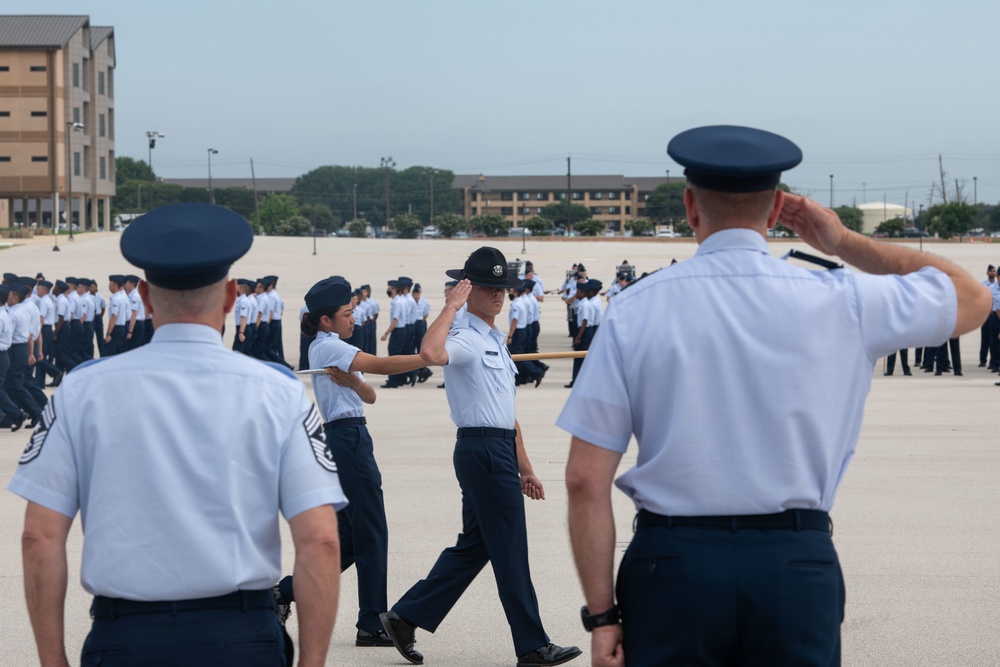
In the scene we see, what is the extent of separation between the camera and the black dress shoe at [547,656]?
5.72 m

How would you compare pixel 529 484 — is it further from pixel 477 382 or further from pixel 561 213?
pixel 561 213

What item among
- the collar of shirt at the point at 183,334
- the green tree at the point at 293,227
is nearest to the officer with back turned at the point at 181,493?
the collar of shirt at the point at 183,334

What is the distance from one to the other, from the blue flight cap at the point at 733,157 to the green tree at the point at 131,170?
16093cm

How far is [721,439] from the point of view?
2893 millimetres

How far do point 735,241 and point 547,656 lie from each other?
3228 millimetres

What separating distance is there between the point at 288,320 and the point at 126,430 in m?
36.5

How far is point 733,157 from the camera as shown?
2.99 meters

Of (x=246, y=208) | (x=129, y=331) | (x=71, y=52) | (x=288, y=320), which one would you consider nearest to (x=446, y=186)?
(x=246, y=208)

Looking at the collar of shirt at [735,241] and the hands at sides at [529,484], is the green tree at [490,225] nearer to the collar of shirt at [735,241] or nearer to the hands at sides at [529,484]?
the hands at sides at [529,484]

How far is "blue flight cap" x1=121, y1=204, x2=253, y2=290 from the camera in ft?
9.58

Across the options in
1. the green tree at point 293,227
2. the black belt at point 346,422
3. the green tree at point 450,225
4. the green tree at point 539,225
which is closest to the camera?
the black belt at point 346,422

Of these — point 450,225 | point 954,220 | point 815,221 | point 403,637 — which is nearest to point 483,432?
point 403,637

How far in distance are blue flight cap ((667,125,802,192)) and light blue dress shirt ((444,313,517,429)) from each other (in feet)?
9.43

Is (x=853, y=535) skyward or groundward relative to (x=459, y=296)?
groundward
